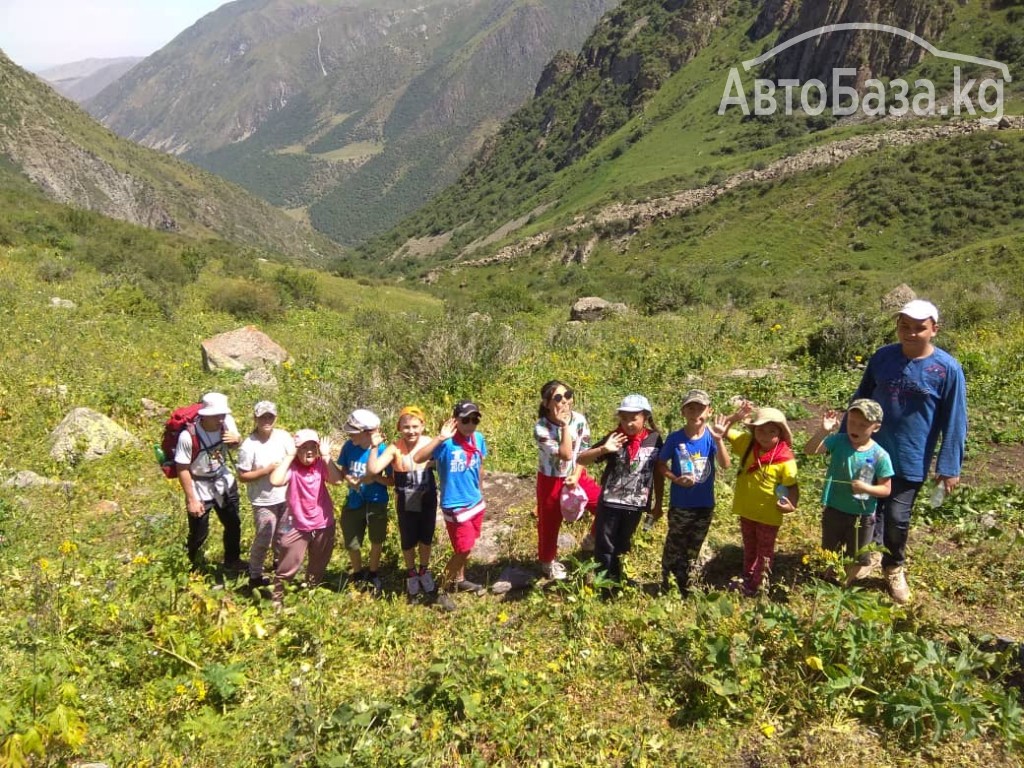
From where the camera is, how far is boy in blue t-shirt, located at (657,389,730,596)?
3.96 metres

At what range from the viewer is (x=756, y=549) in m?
4.15

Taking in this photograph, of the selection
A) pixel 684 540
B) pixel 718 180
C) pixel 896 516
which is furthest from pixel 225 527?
pixel 718 180

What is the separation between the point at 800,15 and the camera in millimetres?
80750

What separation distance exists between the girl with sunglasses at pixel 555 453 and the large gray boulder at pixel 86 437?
219 inches

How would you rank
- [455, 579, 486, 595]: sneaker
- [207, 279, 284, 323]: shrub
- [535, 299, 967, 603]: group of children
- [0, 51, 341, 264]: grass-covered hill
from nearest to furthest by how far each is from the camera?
[535, 299, 967, 603]: group of children < [455, 579, 486, 595]: sneaker < [207, 279, 284, 323]: shrub < [0, 51, 341, 264]: grass-covered hill

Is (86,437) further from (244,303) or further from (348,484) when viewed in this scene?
(244,303)

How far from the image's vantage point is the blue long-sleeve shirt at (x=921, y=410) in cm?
367

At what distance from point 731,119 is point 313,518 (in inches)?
3536

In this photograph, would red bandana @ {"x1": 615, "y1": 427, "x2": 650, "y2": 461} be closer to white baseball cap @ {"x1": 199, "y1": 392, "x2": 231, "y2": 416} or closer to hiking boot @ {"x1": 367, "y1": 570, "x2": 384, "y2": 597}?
hiking boot @ {"x1": 367, "y1": 570, "x2": 384, "y2": 597}

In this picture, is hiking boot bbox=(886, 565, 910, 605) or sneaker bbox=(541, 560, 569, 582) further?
sneaker bbox=(541, 560, 569, 582)

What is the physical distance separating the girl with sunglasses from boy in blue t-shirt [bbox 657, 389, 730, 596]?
582 mm

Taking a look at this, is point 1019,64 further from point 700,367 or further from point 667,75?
point 700,367

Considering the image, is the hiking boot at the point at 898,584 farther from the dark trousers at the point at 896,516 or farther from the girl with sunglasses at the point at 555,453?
the girl with sunglasses at the point at 555,453

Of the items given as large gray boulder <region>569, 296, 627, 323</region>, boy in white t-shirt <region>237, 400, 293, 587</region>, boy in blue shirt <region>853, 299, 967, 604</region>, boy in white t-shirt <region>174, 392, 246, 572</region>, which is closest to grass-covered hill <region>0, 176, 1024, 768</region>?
boy in white t-shirt <region>174, 392, 246, 572</region>
